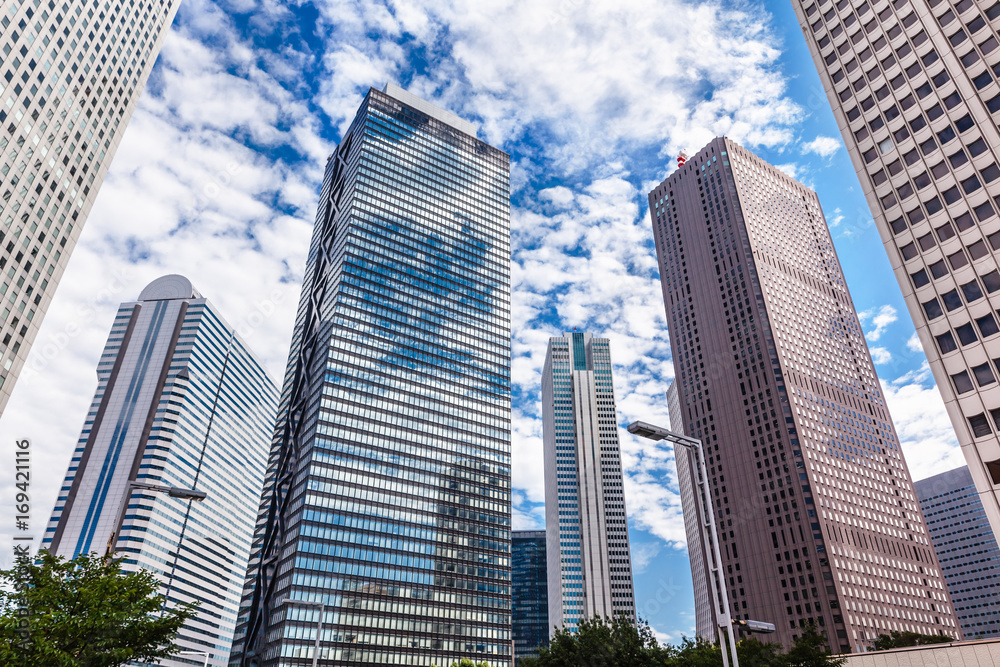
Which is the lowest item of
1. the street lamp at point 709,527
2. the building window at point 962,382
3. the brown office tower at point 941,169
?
the street lamp at point 709,527

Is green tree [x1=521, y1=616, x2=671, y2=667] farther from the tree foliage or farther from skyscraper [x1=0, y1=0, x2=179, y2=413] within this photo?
skyscraper [x1=0, y1=0, x2=179, y2=413]

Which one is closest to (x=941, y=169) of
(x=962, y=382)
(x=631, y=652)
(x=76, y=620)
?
(x=962, y=382)

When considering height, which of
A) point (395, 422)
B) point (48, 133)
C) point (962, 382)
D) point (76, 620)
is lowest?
point (76, 620)

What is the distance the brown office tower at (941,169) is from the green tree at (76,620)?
52.2 m

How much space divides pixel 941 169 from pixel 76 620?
66157 mm

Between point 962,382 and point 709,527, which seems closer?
point 709,527

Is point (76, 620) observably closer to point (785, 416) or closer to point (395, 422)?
point (395, 422)

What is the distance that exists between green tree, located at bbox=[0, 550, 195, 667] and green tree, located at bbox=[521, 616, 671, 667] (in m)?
33.6

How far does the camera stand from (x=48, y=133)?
7556 cm

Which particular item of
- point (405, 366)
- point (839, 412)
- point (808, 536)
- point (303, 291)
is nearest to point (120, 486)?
point (303, 291)

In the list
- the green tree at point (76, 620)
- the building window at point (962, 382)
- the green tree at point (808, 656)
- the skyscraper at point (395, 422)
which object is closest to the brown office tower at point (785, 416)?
the skyscraper at point (395, 422)

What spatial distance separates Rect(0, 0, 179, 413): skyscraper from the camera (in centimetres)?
6950

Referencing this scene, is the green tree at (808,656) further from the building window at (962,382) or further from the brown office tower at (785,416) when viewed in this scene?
the brown office tower at (785,416)

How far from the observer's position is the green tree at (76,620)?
86.8 feet
